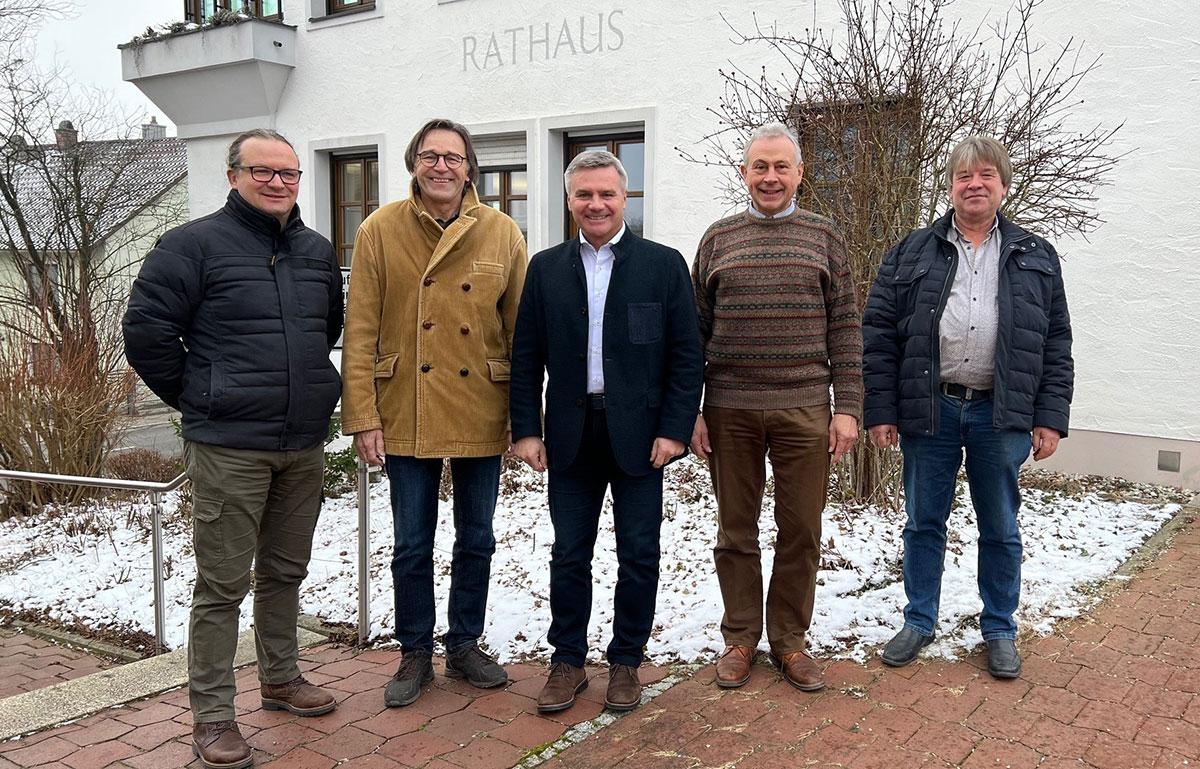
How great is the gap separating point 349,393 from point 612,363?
38.3 inches

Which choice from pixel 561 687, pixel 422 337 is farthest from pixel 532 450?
pixel 561 687

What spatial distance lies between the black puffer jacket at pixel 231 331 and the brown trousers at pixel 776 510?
61.1 inches

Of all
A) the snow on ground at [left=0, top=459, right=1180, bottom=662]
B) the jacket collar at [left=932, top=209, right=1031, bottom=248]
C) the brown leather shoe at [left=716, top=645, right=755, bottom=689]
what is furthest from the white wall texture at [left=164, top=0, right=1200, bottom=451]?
the brown leather shoe at [left=716, top=645, right=755, bottom=689]

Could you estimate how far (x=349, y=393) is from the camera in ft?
11.8

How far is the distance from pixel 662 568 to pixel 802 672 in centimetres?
168

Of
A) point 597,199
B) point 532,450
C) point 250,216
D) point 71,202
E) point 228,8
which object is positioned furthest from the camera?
point 71,202

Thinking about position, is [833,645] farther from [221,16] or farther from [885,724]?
[221,16]

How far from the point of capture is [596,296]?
3.60 metres

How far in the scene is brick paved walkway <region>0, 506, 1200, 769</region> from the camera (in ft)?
10.8

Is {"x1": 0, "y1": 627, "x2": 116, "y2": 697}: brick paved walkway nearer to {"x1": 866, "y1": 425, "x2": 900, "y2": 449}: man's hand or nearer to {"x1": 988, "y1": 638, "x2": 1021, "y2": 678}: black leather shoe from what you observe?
{"x1": 866, "y1": 425, "x2": 900, "y2": 449}: man's hand

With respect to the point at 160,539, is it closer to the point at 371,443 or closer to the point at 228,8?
the point at 371,443

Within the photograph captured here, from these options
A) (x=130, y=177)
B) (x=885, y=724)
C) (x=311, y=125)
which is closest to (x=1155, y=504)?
(x=885, y=724)

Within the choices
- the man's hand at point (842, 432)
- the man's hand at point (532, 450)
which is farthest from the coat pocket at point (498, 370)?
the man's hand at point (842, 432)

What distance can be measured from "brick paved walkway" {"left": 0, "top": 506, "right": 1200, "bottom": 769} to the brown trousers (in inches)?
9.3
